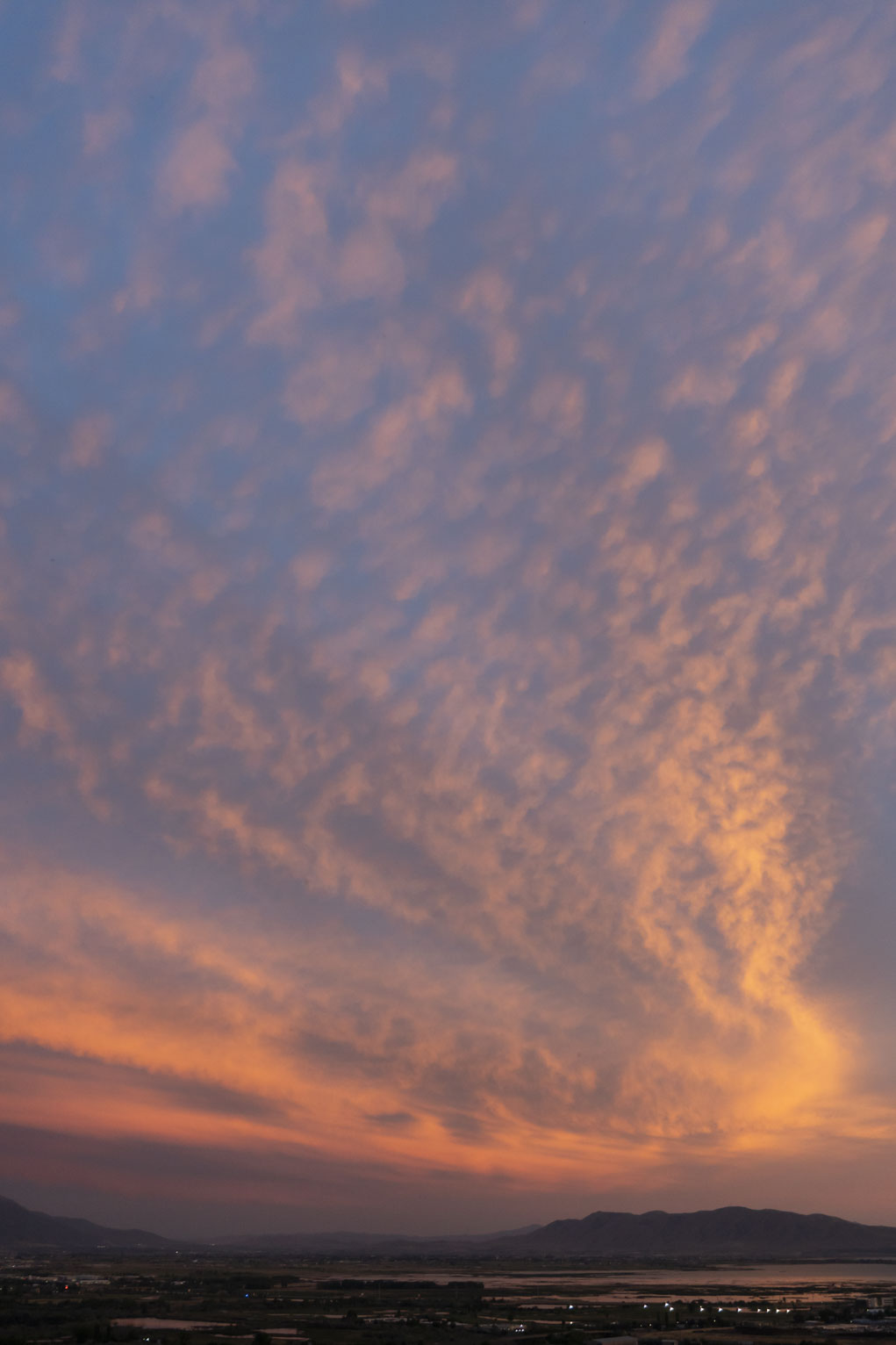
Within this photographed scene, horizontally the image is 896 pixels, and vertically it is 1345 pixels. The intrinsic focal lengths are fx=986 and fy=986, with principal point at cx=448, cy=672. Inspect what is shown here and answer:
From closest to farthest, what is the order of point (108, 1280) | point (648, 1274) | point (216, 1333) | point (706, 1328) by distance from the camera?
point (216, 1333) → point (706, 1328) → point (108, 1280) → point (648, 1274)

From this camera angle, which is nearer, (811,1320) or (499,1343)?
(499,1343)

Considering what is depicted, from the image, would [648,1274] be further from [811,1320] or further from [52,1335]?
[52,1335]

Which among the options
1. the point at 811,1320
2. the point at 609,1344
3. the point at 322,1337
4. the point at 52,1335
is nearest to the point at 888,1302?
the point at 811,1320

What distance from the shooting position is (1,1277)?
429ft

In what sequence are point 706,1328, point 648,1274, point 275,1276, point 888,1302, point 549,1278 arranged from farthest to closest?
point 648,1274, point 549,1278, point 275,1276, point 888,1302, point 706,1328

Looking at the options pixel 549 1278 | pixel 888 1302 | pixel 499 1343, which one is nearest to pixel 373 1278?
pixel 549 1278

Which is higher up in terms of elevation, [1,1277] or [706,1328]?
[706,1328]

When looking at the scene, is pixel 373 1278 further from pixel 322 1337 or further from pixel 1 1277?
pixel 322 1337

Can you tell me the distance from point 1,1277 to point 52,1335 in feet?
273

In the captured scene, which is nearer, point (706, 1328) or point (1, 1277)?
point (706, 1328)

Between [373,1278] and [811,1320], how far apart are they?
8474 cm

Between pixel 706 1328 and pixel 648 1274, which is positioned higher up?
pixel 706 1328

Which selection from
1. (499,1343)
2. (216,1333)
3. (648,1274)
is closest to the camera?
(499,1343)

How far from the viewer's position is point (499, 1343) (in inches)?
2409
